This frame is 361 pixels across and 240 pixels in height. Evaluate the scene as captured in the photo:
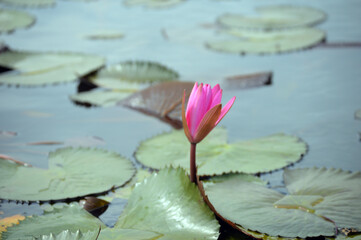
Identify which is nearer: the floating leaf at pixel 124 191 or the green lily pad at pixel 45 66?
the floating leaf at pixel 124 191

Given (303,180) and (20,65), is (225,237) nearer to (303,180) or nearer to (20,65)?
(303,180)

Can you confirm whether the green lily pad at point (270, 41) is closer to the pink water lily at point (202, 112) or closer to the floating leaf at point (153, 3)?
the floating leaf at point (153, 3)

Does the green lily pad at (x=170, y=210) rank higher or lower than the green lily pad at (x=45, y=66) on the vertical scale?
higher

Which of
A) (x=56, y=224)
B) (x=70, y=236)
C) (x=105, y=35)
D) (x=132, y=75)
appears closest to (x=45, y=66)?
(x=132, y=75)

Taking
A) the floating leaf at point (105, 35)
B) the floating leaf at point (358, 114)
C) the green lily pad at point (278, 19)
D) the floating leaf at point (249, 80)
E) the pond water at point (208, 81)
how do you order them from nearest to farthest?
the pond water at point (208, 81) < the floating leaf at point (358, 114) < the floating leaf at point (249, 80) < the floating leaf at point (105, 35) < the green lily pad at point (278, 19)

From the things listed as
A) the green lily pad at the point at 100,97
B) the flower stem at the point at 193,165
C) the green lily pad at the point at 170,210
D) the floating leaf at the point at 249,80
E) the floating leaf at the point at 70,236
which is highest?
the flower stem at the point at 193,165

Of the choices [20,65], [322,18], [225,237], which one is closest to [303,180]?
[225,237]

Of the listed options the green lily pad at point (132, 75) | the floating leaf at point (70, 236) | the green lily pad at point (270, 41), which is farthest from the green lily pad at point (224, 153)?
the green lily pad at point (270, 41)
